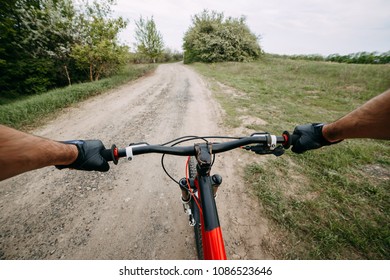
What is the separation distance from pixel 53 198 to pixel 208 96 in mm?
7166

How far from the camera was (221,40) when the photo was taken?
25188 millimetres

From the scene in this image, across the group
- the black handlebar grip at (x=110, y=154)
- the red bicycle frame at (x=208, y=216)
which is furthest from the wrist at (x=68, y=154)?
the red bicycle frame at (x=208, y=216)

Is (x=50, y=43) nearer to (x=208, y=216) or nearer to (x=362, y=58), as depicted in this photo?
(x=208, y=216)

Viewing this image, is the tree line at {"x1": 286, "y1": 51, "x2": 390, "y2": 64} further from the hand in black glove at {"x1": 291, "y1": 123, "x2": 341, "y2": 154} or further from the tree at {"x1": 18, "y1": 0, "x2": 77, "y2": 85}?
the tree at {"x1": 18, "y1": 0, "x2": 77, "y2": 85}

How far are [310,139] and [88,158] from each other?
5.46 feet

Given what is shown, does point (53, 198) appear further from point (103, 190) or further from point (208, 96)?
point (208, 96)

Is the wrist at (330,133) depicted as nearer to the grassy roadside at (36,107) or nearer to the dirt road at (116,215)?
the dirt road at (116,215)

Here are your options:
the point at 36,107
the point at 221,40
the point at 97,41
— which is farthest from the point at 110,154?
the point at 221,40

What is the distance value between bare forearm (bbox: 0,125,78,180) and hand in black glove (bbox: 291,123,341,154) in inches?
64.8

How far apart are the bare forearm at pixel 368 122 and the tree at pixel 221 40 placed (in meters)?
26.3

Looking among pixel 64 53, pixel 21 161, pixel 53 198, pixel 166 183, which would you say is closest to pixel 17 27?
pixel 64 53

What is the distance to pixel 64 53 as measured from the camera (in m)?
11.4

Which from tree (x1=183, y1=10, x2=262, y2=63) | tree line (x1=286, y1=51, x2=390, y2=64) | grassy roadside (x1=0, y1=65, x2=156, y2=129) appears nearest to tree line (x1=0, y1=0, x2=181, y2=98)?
grassy roadside (x1=0, y1=65, x2=156, y2=129)

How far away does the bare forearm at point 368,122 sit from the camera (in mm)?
947
